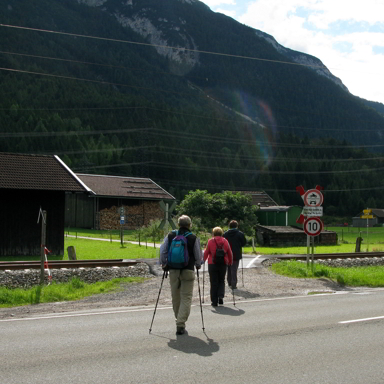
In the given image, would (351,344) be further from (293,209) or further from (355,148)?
(355,148)

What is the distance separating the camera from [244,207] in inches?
1777

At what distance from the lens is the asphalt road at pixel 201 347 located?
661cm

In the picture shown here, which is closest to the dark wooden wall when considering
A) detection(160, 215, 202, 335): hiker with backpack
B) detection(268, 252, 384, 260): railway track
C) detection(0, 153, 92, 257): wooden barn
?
detection(0, 153, 92, 257): wooden barn

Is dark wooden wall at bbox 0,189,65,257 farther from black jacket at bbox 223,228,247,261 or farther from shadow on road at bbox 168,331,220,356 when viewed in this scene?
shadow on road at bbox 168,331,220,356

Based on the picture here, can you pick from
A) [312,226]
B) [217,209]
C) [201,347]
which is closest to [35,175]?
[312,226]

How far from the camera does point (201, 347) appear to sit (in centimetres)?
813

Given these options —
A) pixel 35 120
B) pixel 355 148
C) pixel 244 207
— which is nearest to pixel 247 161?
pixel 355 148

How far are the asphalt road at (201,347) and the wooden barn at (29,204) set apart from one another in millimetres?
17478

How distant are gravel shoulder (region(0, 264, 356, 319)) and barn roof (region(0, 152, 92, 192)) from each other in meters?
10.3

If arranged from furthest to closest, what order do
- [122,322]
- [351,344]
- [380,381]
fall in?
[122,322]
[351,344]
[380,381]

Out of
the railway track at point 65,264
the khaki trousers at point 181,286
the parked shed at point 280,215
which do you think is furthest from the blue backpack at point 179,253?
the parked shed at point 280,215

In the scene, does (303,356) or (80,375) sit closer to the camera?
(80,375)

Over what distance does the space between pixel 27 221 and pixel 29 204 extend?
823 millimetres

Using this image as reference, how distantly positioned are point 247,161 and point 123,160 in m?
34.5
